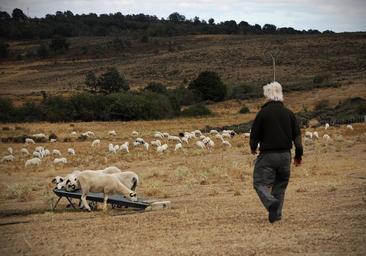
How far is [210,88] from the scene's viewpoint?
71750 millimetres

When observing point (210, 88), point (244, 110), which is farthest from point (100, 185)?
point (210, 88)

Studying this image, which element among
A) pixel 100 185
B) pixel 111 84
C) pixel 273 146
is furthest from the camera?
pixel 111 84

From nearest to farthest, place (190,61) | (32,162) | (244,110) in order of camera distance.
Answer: (32,162), (244,110), (190,61)

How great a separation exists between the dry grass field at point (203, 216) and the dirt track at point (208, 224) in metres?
0.01

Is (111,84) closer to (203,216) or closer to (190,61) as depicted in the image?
(190,61)

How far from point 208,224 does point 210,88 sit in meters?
61.3

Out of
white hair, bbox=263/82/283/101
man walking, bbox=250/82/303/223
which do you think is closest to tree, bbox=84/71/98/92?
white hair, bbox=263/82/283/101

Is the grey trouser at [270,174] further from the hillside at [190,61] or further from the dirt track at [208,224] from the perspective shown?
the hillside at [190,61]

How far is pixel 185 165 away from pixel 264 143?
608 inches

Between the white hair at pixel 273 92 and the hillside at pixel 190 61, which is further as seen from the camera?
the hillside at pixel 190 61

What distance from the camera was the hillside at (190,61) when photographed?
9119 cm

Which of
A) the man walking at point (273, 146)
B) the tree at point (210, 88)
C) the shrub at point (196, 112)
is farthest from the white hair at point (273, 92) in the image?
the tree at point (210, 88)

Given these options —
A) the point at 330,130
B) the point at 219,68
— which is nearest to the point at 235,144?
the point at 330,130

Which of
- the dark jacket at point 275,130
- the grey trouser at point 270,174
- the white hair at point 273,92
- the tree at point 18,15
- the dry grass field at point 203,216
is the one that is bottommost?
the dry grass field at point 203,216
